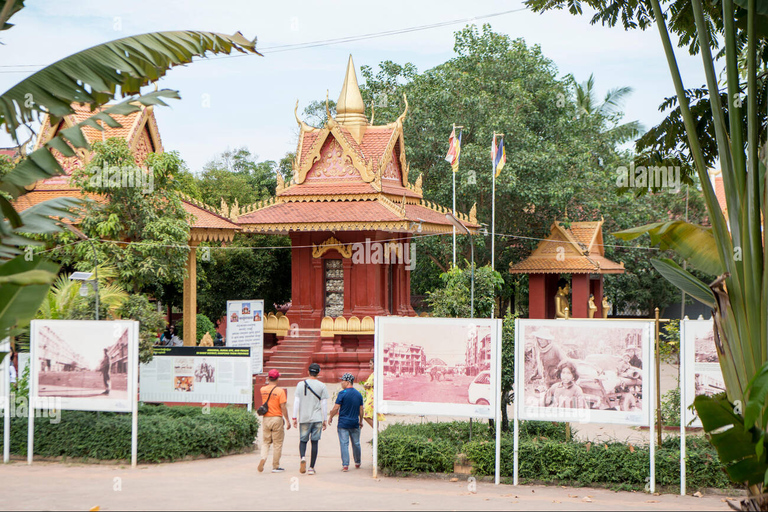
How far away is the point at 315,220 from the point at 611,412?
14.2 meters

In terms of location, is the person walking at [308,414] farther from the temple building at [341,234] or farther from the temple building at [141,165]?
the temple building at [341,234]

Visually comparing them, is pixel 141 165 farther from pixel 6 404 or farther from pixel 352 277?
pixel 6 404

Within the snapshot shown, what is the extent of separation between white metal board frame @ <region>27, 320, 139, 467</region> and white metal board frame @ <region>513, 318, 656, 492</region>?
5313 millimetres

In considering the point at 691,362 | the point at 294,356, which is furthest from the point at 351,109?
the point at 691,362

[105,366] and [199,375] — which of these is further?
[199,375]

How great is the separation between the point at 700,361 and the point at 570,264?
1998 cm

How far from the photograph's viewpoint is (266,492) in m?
9.28

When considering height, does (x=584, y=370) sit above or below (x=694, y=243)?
below

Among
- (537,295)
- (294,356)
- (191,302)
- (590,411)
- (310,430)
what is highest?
(537,295)

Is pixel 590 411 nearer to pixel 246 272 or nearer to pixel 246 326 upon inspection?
pixel 246 326

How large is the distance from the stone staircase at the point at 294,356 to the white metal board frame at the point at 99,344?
10.5 m

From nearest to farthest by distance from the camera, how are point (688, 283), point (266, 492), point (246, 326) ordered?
point (688, 283), point (266, 492), point (246, 326)

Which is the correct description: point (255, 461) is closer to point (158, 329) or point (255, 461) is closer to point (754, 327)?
point (158, 329)

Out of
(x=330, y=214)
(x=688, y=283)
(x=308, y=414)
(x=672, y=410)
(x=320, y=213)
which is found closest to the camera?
(x=688, y=283)
